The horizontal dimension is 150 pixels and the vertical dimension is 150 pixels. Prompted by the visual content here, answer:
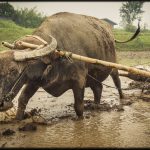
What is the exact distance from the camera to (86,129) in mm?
6090

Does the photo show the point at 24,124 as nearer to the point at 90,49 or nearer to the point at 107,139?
the point at 107,139

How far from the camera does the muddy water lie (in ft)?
17.2

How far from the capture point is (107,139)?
17.9 ft

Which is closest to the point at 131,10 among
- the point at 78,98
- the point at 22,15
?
the point at 22,15

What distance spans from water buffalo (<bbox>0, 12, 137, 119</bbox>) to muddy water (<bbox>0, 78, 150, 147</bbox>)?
0.49 m

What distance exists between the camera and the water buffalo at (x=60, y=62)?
545cm

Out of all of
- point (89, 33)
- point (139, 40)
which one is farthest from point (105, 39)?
point (139, 40)

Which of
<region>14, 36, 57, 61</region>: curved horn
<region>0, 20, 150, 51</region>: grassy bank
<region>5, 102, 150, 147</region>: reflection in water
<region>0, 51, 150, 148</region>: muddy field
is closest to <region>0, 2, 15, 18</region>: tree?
<region>0, 20, 150, 51</region>: grassy bank

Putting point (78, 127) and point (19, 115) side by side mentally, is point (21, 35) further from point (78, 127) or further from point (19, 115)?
point (78, 127)

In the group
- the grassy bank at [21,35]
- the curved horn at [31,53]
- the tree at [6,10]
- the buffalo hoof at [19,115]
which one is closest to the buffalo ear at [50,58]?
the curved horn at [31,53]

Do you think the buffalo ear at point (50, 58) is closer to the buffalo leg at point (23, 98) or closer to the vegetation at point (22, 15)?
the buffalo leg at point (23, 98)

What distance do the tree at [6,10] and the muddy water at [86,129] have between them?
104ft

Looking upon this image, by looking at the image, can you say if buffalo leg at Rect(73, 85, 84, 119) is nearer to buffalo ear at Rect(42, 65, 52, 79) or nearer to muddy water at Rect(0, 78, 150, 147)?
muddy water at Rect(0, 78, 150, 147)

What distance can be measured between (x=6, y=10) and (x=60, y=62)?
35.4 m
